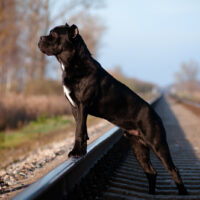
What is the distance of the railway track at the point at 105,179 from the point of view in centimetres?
231

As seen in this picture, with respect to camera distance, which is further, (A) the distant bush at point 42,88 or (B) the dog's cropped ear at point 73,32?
(A) the distant bush at point 42,88

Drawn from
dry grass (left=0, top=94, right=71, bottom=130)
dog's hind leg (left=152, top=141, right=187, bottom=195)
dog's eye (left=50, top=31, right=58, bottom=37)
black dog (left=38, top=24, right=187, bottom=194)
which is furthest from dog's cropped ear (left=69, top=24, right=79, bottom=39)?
dry grass (left=0, top=94, right=71, bottom=130)

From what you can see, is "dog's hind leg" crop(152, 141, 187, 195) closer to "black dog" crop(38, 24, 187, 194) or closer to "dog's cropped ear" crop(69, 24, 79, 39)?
"black dog" crop(38, 24, 187, 194)

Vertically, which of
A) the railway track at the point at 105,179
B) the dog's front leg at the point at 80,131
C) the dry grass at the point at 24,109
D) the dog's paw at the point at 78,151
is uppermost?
the dog's front leg at the point at 80,131

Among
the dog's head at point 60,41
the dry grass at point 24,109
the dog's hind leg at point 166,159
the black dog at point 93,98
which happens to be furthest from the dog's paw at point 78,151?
the dry grass at point 24,109

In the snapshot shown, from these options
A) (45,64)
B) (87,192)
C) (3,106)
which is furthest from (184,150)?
(45,64)

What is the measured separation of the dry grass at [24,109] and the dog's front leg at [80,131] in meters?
10.2

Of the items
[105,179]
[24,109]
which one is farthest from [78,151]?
[24,109]

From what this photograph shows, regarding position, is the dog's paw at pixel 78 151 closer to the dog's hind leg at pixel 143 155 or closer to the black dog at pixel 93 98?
the black dog at pixel 93 98

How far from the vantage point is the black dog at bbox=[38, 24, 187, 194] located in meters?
3.03

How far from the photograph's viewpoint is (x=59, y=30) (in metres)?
3.09

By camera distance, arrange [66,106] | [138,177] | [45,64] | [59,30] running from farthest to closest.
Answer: [45,64]
[66,106]
[138,177]
[59,30]

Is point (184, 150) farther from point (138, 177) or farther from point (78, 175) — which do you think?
point (78, 175)

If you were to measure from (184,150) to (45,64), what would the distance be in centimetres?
2042
